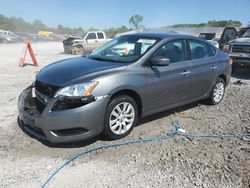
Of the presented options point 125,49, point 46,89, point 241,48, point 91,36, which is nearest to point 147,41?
point 125,49

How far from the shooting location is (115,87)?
12.6ft

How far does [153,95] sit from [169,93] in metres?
0.42

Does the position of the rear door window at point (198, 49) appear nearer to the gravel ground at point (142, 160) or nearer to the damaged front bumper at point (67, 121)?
the gravel ground at point (142, 160)

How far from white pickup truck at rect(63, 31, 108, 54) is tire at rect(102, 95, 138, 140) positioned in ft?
51.1

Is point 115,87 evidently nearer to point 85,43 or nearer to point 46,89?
point 46,89

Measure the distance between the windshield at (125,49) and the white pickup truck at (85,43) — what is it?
14336mm

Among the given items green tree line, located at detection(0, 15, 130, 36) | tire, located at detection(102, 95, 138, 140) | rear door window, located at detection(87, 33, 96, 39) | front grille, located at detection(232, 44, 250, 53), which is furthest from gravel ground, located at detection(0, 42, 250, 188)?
green tree line, located at detection(0, 15, 130, 36)

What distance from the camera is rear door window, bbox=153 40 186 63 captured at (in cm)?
458

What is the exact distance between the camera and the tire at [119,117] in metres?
3.91

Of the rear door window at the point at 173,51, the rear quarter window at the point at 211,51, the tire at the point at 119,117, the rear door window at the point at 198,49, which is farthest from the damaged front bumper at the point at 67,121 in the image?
the rear quarter window at the point at 211,51

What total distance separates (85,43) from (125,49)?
14991 millimetres

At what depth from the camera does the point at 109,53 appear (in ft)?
16.2

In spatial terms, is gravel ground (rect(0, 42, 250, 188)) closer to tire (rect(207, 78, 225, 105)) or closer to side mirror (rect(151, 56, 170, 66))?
tire (rect(207, 78, 225, 105))

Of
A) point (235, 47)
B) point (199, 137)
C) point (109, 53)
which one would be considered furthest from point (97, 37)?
point (199, 137)
